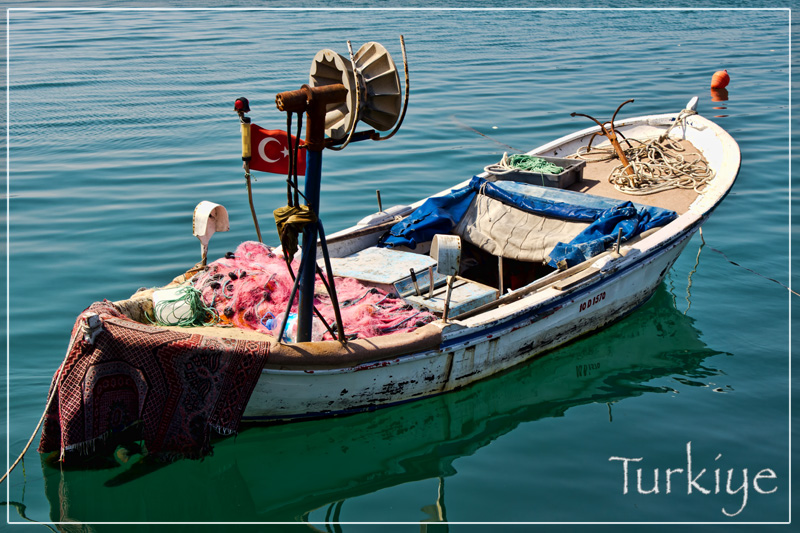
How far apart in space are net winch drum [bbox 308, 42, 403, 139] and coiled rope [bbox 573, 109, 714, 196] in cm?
470

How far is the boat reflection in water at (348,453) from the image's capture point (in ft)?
18.4

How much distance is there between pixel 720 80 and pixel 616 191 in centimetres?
952

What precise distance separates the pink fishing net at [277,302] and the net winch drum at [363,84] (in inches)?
60.9

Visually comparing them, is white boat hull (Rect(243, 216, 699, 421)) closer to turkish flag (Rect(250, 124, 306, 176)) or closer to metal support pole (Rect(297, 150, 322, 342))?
metal support pole (Rect(297, 150, 322, 342))

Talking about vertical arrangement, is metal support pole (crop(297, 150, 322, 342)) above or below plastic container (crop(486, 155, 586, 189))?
below

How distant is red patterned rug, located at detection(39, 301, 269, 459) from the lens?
5363mm

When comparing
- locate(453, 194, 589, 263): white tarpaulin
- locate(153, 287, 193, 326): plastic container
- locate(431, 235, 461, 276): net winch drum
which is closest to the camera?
locate(431, 235, 461, 276): net winch drum

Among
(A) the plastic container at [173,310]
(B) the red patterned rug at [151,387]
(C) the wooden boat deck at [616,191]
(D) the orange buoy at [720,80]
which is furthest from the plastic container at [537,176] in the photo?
(D) the orange buoy at [720,80]

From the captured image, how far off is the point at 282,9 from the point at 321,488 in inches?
920

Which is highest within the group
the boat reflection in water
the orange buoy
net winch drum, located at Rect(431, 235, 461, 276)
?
the orange buoy

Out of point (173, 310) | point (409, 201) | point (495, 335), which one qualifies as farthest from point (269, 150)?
point (409, 201)

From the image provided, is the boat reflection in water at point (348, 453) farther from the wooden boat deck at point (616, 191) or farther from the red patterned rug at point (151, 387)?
the wooden boat deck at point (616, 191)

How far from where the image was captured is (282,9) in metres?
26.6

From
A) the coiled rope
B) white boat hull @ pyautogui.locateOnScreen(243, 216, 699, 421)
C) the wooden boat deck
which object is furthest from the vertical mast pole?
the coiled rope
